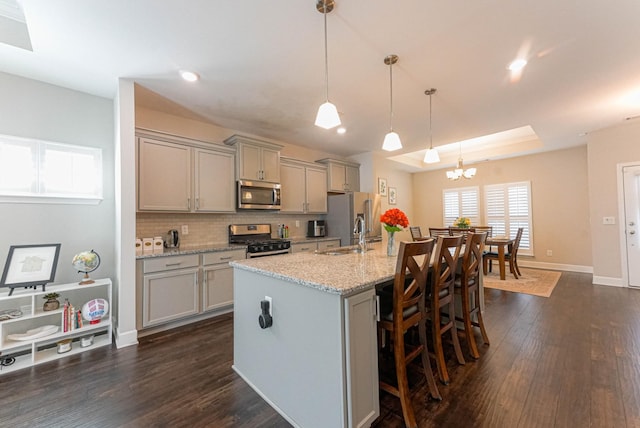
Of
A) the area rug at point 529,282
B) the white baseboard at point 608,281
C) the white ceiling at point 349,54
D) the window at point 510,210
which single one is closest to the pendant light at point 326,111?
the white ceiling at point 349,54

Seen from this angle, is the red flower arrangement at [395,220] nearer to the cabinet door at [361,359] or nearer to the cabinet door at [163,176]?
the cabinet door at [361,359]

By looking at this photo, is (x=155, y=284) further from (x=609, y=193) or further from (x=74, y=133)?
(x=609, y=193)

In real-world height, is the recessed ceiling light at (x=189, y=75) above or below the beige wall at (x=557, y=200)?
above

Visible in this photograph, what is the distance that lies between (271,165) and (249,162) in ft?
1.25

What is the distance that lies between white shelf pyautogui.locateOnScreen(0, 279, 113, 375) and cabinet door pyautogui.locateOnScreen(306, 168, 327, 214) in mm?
3143

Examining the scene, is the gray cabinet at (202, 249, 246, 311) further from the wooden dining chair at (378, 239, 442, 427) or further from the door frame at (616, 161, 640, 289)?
the door frame at (616, 161, 640, 289)

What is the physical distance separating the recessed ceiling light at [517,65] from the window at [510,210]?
4460 mm

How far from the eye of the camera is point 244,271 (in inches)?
79.8

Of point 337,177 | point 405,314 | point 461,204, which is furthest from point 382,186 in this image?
point 405,314

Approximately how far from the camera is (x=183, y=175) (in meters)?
3.38

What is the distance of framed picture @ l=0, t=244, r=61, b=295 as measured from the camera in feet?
7.48

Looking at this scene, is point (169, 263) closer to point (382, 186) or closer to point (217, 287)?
point (217, 287)

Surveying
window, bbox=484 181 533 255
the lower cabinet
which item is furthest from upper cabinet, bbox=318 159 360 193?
window, bbox=484 181 533 255

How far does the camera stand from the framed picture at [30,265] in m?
2.28
